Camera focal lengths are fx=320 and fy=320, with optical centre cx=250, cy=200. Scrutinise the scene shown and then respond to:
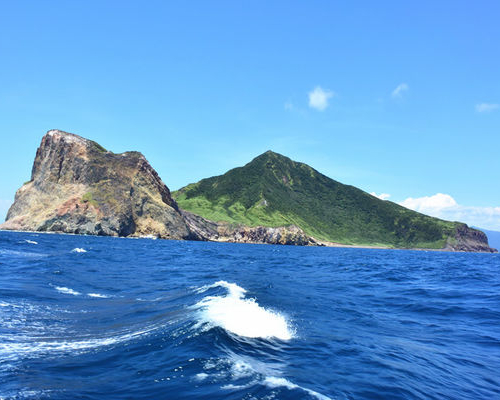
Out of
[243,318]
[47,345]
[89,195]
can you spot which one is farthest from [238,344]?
[89,195]

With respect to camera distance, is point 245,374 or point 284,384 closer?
point 284,384

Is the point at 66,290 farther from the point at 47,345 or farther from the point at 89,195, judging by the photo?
the point at 89,195

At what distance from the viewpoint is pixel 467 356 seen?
11.6m

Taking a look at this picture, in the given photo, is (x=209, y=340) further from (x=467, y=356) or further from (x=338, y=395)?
(x=467, y=356)

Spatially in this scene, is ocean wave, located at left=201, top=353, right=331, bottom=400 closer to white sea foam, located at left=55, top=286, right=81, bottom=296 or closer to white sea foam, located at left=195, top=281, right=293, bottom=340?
white sea foam, located at left=195, top=281, right=293, bottom=340

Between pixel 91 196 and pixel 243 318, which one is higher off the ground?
pixel 91 196

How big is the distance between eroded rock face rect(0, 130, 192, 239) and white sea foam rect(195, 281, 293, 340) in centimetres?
11478

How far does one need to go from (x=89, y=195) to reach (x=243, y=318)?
12644 centimetres

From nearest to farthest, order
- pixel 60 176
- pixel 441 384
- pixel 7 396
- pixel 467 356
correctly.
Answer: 1. pixel 7 396
2. pixel 441 384
3. pixel 467 356
4. pixel 60 176

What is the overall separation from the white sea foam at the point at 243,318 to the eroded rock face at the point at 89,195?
114785 millimetres

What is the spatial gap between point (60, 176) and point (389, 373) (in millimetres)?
145967

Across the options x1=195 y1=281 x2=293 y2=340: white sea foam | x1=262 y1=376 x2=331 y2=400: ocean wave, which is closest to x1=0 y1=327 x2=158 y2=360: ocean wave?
x1=195 y1=281 x2=293 y2=340: white sea foam

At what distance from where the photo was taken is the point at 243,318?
13781 millimetres

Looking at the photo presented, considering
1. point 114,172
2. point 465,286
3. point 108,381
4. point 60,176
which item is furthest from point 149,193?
point 108,381
